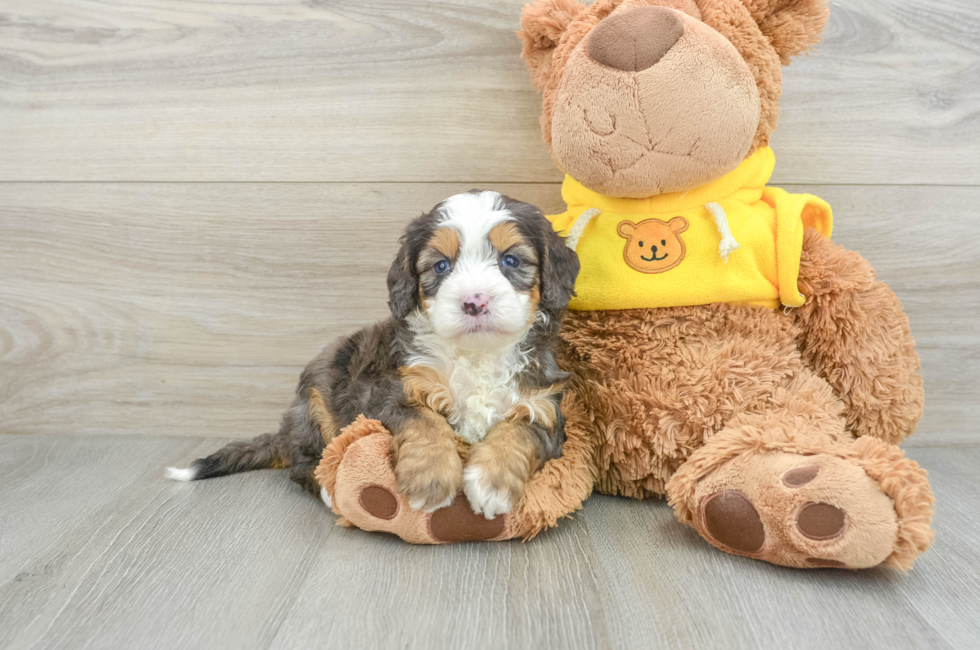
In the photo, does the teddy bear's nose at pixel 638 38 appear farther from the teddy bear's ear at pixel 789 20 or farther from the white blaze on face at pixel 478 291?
the white blaze on face at pixel 478 291

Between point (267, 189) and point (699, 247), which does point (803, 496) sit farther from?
point (267, 189)

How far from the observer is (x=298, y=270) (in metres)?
2.34

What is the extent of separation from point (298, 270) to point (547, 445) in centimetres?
112

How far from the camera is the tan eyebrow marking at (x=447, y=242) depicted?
157cm

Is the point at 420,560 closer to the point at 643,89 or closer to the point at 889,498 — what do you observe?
the point at 889,498

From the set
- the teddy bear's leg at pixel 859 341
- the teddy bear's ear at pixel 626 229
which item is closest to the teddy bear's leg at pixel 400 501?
the teddy bear's ear at pixel 626 229

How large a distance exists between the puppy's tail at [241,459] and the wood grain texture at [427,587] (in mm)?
207

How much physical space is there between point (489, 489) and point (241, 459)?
1000 millimetres

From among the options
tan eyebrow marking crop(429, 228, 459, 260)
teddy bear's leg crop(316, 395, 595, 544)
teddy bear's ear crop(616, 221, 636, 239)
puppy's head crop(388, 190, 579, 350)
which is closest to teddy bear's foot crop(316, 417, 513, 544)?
teddy bear's leg crop(316, 395, 595, 544)

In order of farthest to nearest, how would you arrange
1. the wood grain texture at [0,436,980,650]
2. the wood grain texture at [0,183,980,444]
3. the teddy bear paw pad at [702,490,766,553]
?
the wood grain texture at [0,183,980,444] < the teddy bear paw pad at [702,490,766,553] < the wood grain texture at [0,436,980,650]

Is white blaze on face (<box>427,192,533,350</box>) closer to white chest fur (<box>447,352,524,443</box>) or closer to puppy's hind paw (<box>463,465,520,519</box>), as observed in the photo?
white chest fur (<box>447,352,524,443</box>)

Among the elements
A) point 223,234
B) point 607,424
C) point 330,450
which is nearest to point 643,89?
point 607,424

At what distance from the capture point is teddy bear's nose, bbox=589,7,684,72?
5.11ft

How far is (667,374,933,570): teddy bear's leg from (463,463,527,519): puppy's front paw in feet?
1.21
